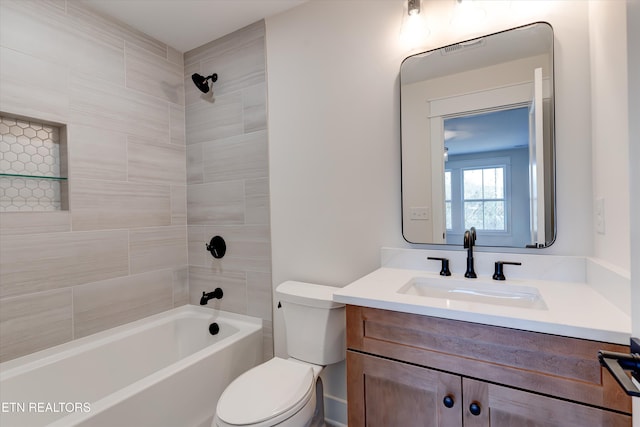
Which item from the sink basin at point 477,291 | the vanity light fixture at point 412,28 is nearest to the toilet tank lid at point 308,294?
the sink basin at point 477,291

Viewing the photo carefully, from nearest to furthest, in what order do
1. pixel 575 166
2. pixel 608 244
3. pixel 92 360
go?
pixel 608 244 < pixel 575 166 < pixel 92 360

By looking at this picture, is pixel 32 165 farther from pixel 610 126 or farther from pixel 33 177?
pixel 610 126

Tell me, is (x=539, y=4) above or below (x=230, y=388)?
above

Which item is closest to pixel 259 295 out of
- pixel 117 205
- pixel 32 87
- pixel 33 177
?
pixel 117 205

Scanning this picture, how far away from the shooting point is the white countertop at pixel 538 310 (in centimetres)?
82

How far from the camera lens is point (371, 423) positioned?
1.16 metres

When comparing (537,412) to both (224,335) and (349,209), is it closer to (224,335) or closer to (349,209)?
(349,209)

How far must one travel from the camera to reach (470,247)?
53.8 inches

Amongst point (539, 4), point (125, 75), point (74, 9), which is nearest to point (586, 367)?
point (539, 4)

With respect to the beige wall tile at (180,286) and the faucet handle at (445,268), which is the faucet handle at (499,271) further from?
the beige wall tile at (180,286)

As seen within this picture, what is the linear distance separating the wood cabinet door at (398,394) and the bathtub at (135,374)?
0.85 meters

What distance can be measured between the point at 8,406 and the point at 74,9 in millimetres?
2098

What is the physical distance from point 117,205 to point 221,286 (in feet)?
2.84

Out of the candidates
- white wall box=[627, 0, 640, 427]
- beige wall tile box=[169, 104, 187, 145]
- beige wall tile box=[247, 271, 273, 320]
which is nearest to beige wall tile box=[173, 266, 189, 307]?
beige wall tile box=[247, 271, 273, 320]
